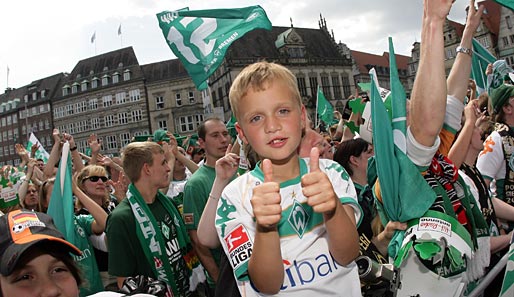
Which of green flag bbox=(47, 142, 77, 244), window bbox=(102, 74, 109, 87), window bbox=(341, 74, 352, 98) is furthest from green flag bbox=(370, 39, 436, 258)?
window bbox=(102, 74, 109, 87)

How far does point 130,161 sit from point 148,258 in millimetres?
883

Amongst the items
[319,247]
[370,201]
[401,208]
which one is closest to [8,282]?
[319,247]

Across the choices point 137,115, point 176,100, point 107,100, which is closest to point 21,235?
point 176,100

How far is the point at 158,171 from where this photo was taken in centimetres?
363

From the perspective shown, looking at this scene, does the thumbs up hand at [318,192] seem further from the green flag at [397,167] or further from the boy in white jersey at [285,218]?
the green flag at [397,167]

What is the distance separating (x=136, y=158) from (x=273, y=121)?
88.6 inches

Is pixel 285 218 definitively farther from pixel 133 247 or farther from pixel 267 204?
pixel 133 247

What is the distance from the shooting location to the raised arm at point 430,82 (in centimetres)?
206

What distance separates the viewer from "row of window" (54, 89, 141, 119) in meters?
56.2

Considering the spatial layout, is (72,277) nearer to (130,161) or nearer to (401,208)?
(401,208)

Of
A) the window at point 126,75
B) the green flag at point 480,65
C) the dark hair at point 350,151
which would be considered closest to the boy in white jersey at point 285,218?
the dark hair at point 350,151

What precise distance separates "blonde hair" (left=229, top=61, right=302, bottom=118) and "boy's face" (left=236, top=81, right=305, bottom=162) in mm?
19

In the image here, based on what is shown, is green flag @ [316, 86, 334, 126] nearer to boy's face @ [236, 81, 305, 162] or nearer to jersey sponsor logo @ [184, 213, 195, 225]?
jersey sponsor logo @ [184, 213, 195, 225]

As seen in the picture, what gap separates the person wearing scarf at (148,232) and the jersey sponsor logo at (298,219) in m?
1.57
